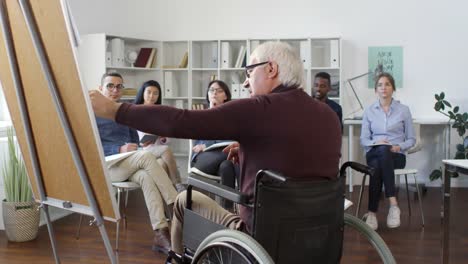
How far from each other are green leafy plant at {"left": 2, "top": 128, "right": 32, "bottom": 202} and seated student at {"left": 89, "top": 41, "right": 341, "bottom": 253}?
7.49 feet

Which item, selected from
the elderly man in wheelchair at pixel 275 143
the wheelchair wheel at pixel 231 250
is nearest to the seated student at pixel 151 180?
the elderly man in wheelchair at pixel 275 143

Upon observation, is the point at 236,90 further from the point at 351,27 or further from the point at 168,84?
the point at 351,27

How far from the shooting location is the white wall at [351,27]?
621 cm

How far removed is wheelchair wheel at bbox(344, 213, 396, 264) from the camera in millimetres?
1980

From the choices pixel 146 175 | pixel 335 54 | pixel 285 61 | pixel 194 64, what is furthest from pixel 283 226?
pixel 194 64

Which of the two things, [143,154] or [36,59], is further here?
[143,154]

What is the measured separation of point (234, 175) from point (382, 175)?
1.20m

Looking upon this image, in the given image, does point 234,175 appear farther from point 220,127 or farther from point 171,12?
point 171,12

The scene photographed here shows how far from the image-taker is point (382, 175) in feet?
14.3

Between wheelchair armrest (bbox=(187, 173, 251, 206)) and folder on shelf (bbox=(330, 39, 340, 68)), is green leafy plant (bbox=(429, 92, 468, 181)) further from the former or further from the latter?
wheelchair armrest (bbox=(187, 173, 251, 206))

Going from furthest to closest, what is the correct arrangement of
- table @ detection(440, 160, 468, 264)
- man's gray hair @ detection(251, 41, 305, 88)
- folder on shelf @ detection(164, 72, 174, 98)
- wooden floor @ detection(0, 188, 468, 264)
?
folder on shelf @ detection(164, 72, 174, 98) < wooden floor @ detection(0, 188, 468, 264) < table @ detection(440, 160, 468, 264) < man's gray hair @ detection(251, 41, 305, 88)

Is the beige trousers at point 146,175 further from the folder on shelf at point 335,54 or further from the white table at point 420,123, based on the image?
the folder on shelf at point 335,54

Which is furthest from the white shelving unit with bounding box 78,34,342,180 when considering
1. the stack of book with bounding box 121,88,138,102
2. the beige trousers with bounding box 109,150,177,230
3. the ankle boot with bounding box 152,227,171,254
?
the ankle boot with bounding box 152,227,171,254

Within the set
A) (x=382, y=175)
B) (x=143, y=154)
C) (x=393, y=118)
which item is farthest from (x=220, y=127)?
(x=393, y=118)
